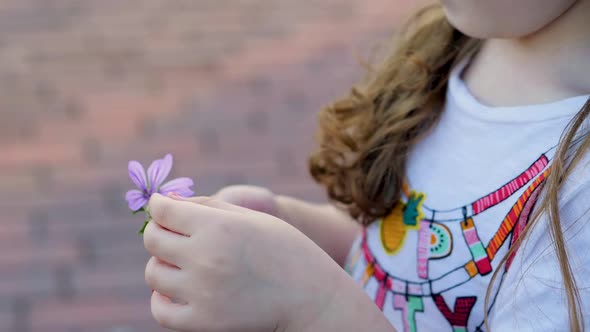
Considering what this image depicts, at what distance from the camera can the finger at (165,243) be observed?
741 millimetres

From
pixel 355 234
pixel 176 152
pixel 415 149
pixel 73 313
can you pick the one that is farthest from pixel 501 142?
pixel 176 152

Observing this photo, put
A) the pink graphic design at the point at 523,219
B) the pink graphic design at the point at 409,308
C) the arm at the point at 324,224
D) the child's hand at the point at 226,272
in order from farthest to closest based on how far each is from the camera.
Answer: the arm at the point at 324,224 → the pink graphic design at the point at 409,308 → the pink graphic design at the point at 523,219 → the child's hand at the point at 226,272

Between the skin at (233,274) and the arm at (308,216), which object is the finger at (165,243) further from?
the arm at (308,216)

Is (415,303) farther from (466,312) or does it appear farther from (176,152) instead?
(176,152)

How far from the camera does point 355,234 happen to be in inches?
49.3

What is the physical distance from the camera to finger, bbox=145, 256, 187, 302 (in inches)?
29.3

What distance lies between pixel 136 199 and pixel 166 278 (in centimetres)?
9

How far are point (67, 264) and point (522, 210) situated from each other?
1.81 metres

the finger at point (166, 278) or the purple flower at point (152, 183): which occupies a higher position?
the purple flower at point (152, 183)

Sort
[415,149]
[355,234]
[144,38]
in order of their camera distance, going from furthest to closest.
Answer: [144,38], [355,234], [415,149]

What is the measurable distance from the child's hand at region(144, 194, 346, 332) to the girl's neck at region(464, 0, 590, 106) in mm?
355

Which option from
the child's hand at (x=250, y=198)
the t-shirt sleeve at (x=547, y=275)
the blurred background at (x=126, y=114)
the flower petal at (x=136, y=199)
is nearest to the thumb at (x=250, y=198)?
the child's hand at (x=250, y=198)

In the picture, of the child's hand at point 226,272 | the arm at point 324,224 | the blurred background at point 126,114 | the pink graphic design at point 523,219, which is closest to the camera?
the child's hand at point 226,272

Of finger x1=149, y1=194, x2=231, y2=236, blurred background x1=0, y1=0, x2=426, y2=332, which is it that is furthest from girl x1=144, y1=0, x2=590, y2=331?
blurred background x1=0, y1=0, x2=426, y2=332
